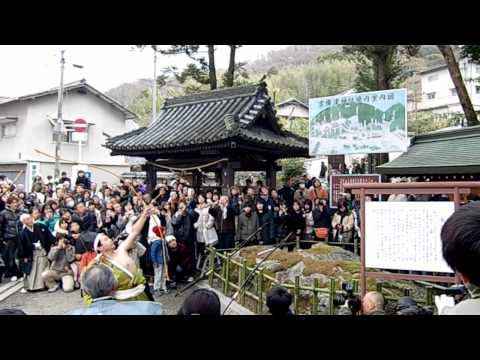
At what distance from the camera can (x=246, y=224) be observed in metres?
7.89

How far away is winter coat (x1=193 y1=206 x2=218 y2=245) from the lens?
7.58 metres

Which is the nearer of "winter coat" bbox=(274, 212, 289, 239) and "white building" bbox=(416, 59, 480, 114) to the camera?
"winter coat" bbox=(274, 212, 289, 239)

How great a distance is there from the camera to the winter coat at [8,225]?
7566 mm

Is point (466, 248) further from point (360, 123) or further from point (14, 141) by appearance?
point (14, 141)

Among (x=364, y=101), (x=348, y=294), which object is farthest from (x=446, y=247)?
(x=364, y=101)

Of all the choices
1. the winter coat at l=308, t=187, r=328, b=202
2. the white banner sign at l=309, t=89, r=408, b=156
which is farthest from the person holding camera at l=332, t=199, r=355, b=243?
the winter coat at l=308, t=187, r=328, b=202

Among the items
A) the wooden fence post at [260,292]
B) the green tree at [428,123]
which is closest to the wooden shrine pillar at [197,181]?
the wooden fence post at [260,292]

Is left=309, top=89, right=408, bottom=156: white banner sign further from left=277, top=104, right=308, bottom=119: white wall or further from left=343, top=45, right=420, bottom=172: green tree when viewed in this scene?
left=277, top=104, right=308, bottom=119: white wall

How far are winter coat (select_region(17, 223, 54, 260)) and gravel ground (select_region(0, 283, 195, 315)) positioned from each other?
626 mm

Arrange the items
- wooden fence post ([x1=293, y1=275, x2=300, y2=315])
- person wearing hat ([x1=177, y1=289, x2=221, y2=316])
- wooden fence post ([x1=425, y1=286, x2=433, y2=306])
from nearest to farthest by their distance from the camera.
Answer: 1. person wearing hat ([x1=177, y1=289, x2=221, y2=316])
2. wooden fence post ([x1=425, y1=286, x2=433, y2=306])
3. wooden fence post ([x1=293, y1=275, x2=300, y2=315])

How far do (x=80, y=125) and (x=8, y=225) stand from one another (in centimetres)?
425

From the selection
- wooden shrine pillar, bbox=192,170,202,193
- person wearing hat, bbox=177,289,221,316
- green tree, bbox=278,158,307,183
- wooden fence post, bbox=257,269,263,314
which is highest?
green tree, bbox=278,158,307,183
